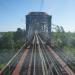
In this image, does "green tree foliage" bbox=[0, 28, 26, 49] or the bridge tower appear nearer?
the bridge tower

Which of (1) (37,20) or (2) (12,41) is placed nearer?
(1) (37,20)

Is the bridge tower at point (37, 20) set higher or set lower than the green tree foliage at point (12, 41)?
higher

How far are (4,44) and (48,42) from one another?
6.70 meters

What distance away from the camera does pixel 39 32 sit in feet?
88.6

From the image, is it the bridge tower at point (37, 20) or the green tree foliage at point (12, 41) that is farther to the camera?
the green tree foliage at point (12, 41)

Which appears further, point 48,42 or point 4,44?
point 4,44

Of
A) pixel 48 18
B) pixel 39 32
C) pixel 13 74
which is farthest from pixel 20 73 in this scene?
pixel 39 32

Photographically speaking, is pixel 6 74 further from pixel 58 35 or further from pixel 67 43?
pixel 58 35

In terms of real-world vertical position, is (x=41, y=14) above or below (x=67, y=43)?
above

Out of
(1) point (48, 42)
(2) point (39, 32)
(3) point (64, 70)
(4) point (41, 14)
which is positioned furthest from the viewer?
(2) point (39, 32)

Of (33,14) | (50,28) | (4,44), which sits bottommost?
(4,44)

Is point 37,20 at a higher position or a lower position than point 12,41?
higher

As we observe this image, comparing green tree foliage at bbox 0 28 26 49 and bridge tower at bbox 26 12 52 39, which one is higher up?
bridge tower at bbox 26 12 52 39

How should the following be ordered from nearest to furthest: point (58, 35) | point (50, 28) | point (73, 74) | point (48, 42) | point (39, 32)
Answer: point (73, 74), point (48, 42), point (50, 28), point (58, 35), point (39, 32)
